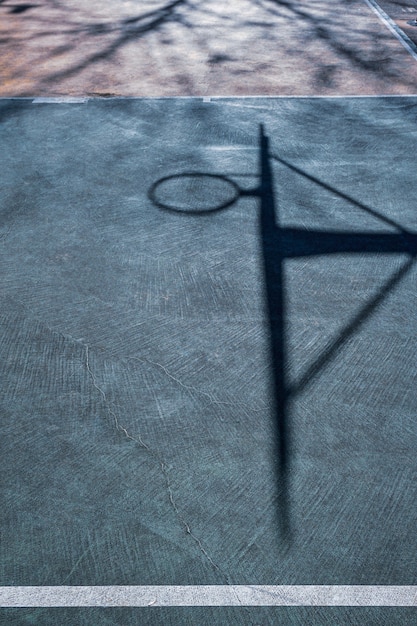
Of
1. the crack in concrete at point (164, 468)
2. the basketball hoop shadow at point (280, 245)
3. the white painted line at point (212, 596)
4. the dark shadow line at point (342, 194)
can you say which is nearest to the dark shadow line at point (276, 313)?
the basketball hoop shadow at point (280, 245)

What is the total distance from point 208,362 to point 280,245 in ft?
Result: 7.73

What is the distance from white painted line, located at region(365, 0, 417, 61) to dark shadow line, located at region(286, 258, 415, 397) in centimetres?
930

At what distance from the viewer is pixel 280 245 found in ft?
24.5

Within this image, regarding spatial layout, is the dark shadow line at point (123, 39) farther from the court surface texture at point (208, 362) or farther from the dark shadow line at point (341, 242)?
the dark shadow line at point (341, 242)

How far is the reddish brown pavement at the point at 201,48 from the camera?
12.5m

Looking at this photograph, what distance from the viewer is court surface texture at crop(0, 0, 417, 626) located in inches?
156

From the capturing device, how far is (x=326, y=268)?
704 centimetres

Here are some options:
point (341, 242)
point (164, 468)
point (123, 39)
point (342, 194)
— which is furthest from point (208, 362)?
point (123, 39)

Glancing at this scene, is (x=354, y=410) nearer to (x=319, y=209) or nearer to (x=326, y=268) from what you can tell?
(x=326, y=268)

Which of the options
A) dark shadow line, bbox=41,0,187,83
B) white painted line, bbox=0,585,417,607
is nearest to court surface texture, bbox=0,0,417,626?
white painted line, bbox=0,585,417,607

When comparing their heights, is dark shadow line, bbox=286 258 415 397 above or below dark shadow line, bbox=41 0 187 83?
below

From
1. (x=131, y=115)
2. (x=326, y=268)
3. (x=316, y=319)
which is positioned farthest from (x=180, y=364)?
(x=131, y=115)

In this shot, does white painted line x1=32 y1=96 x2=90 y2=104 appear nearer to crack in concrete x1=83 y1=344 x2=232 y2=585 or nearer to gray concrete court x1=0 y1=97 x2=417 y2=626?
gray concrete court x1=0 y1=97 x2=417 y2=626

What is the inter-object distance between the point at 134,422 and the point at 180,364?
2.72 ft
